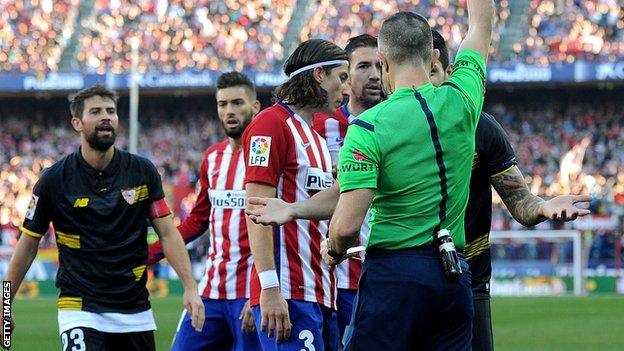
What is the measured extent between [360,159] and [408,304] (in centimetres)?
60

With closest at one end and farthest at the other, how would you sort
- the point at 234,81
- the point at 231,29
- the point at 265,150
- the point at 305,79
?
the point at 265,150 → the point at 305,79 → the point at 234,81 → the point at 231,29

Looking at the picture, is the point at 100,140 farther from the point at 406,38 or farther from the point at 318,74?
the point at 406,38

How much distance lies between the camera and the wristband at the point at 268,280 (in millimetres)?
5945

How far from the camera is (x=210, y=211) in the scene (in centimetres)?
882

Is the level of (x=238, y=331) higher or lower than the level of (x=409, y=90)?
lower

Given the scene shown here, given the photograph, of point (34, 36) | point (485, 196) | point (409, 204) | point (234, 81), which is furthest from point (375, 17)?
point (409, 204)

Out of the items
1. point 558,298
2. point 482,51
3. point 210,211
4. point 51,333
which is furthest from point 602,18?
point 482,51

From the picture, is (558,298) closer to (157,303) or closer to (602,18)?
(157,303)

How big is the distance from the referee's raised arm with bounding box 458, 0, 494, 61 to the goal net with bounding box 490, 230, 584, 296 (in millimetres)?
22681

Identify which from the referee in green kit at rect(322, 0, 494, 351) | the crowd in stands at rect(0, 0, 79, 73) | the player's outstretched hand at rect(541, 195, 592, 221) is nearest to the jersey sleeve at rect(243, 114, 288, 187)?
the referee in green kit at rect(322, 0, 494, 351)

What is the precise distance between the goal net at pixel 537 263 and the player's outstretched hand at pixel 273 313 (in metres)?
22.2

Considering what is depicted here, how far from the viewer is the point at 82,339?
298 inches

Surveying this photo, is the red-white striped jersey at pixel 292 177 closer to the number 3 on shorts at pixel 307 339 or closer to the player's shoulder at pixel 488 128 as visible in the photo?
the number 3 on shorts at pixel 307 339

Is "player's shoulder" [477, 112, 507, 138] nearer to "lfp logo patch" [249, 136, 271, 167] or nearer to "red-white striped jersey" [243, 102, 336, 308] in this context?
"red-white striped jersey" [243, 102, 336, 308]
